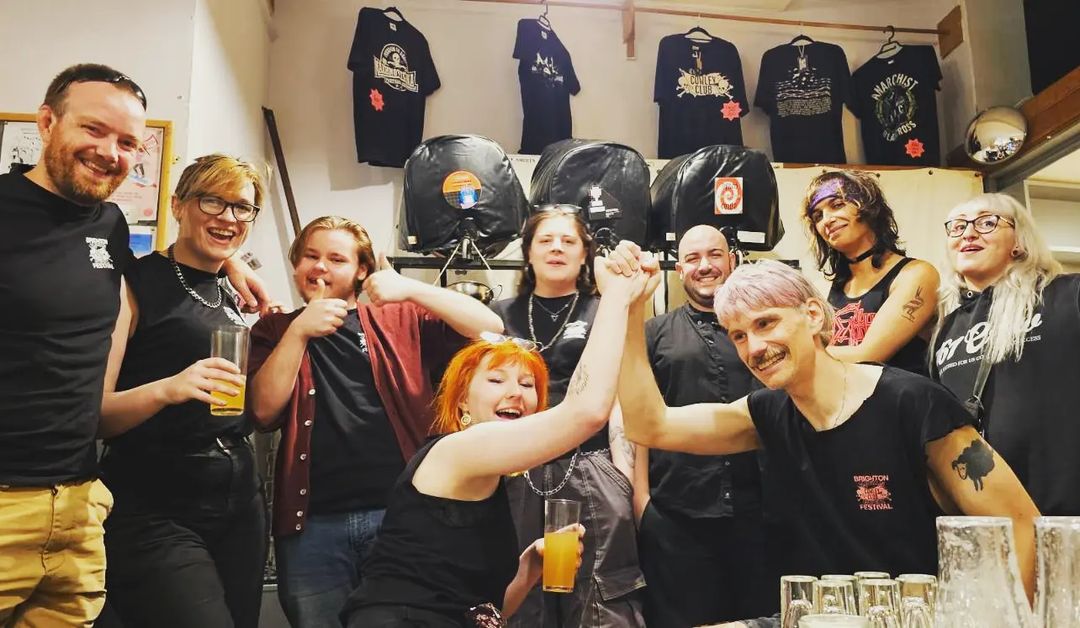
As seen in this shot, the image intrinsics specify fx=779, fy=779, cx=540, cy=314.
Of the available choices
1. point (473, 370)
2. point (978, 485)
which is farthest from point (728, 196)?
point (978, 485)

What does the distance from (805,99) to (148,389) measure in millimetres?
4409

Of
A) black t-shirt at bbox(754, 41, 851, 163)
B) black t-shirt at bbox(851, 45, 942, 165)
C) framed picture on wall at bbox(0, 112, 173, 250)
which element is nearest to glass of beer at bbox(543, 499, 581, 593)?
framed picture on wall at bbox(0, 112, 173, 250)

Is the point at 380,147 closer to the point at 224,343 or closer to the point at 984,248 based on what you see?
the point at 224,343

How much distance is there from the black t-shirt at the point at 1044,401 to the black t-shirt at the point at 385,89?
338cm

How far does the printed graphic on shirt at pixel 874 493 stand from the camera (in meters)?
1.70

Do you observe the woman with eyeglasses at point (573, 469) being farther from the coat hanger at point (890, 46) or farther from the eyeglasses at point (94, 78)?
the coat hanger at point (890, 46)

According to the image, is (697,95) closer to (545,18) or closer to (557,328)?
(545,18)

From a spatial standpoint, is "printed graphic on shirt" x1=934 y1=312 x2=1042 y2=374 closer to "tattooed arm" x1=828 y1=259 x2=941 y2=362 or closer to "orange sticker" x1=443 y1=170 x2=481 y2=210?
"tattooed arm" x1=828 y1=259 x2=941 y2=362

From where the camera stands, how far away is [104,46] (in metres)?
2.77

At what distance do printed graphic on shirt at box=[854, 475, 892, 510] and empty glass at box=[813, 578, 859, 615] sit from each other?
0.78 meters

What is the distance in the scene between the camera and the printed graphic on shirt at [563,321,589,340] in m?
2.57

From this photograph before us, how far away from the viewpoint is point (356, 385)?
7.52 feet

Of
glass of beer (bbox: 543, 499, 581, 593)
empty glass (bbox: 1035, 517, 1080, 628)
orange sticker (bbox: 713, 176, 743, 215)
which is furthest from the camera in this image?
orange sticker (bbox: 713, 176, 743, 215)

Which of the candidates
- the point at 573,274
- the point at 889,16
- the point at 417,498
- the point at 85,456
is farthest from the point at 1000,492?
the point at 889,16
